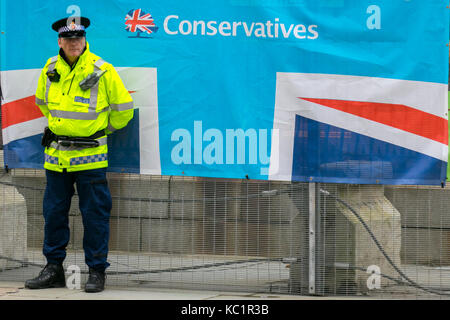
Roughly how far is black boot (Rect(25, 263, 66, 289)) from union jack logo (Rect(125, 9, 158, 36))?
2317 mm

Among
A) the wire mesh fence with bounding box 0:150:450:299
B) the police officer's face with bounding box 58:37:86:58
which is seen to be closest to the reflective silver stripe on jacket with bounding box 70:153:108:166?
the wire mesh fence with bounding box 0:150:450:299

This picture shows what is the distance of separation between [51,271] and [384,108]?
3.35 meters

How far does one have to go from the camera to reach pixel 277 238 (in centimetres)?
685

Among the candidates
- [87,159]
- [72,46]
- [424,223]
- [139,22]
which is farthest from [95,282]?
[424,223]

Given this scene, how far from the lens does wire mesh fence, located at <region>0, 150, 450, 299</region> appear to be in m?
6.75

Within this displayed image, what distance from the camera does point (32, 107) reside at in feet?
24.1

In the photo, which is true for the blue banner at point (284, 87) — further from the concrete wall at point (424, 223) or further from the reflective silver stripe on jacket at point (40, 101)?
the reflective silver stripe on jacket at point (40, 101)

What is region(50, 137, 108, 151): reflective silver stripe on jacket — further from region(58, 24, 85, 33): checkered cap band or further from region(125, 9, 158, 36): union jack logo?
region(125, 9, 158, 36): union jack logo

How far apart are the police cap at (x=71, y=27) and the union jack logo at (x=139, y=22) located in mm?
384

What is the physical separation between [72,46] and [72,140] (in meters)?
0.84

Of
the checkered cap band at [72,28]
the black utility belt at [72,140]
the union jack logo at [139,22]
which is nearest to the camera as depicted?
the black utility belt at [72,140]

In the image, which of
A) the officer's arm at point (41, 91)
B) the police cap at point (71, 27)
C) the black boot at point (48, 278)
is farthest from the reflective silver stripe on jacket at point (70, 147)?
the black boot at point (48, 278)

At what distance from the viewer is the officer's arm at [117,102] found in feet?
22.1

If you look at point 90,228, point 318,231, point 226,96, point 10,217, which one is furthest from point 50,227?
point 318,231
